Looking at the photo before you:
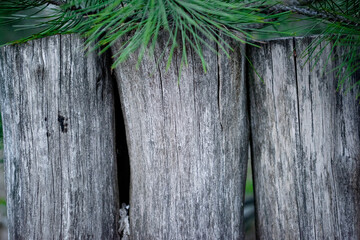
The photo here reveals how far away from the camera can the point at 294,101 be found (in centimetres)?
135

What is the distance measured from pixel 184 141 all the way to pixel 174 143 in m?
0.04

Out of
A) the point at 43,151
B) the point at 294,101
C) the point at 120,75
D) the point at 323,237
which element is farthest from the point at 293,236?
the point at 43,151

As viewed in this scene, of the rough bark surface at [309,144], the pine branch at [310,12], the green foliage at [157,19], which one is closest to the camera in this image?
the green foliage at [157,19]

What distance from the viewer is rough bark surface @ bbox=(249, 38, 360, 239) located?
1.35 metres

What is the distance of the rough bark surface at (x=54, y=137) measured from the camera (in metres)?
1.25

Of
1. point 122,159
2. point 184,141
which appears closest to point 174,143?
point 184,141

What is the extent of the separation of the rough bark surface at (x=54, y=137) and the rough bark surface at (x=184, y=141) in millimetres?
164

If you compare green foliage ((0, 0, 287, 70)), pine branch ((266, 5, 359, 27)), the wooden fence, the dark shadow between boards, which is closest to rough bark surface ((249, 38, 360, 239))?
the wooden fence

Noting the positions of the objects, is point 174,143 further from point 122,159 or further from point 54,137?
point 54,137

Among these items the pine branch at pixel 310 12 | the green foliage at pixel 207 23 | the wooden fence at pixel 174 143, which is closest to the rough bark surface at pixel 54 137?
the wooden fence at pixel 174 143

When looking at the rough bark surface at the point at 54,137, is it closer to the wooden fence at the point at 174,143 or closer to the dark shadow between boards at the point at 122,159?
the wooden fence at the point at 174,143

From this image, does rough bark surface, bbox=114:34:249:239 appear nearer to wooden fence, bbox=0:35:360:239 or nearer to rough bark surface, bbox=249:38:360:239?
wooden fence, bbox=0:35:360:239

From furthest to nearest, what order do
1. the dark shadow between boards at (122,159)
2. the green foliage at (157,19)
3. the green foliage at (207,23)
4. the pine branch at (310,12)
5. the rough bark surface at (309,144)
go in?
the dark shadow between boards at (122,159), the rough bark surface at (309,144), the pine branch at (310,12), the green foliage at (207,23), the green foliage at (157,19)

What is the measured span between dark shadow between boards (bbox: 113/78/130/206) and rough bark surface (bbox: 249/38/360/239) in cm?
68
